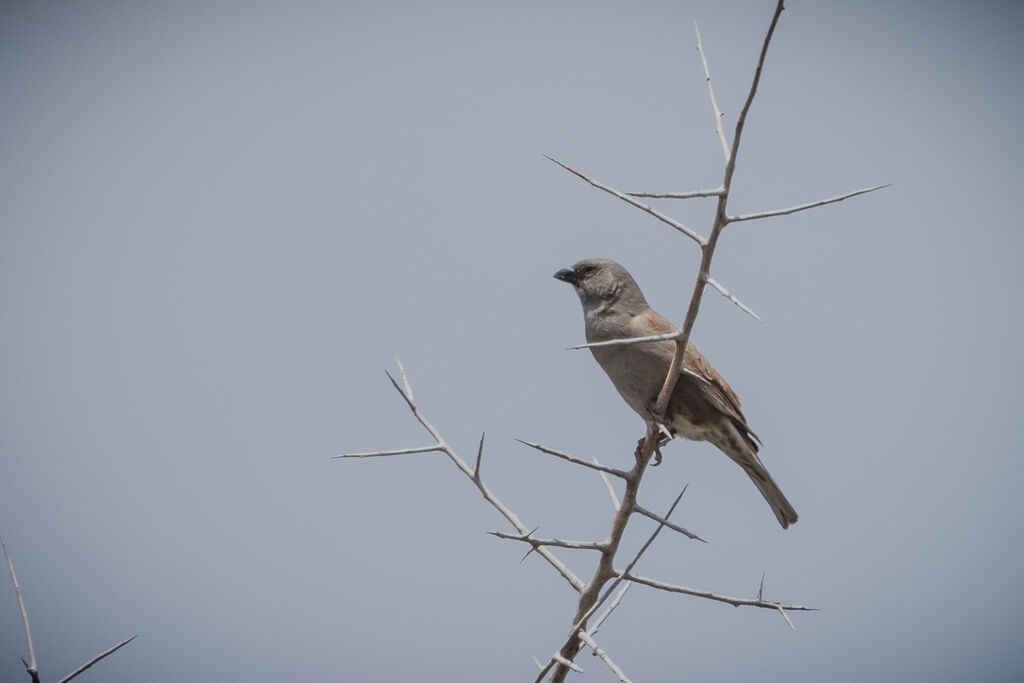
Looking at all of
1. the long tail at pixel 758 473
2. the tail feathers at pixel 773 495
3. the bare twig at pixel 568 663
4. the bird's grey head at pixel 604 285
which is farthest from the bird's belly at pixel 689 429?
the bare twig at pixel 568 663

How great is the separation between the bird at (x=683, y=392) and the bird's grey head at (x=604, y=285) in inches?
5.6

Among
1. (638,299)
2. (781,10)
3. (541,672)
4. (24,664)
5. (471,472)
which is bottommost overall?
(24,664)

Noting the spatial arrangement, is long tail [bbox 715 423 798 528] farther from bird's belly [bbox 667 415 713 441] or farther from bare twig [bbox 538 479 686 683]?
bare twig [bbox 538 479 686 683]

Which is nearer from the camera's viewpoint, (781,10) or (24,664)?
(781,10)

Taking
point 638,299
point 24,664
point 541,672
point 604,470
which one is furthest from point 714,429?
point 24,664

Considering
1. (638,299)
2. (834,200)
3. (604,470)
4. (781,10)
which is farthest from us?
(638,299)

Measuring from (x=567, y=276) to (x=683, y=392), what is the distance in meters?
1.73

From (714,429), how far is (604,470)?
2.38 m

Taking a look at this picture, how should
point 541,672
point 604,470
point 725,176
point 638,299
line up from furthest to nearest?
1. point 638,299
2. point 604,470
3. point 541,672
4. point 725,176

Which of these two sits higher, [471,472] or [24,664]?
[471,472]

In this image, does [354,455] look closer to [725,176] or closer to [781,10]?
[725,176]

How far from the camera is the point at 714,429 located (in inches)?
244

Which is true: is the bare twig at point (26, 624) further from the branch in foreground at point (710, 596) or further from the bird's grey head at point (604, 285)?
the bird's grey head at point (604, 285)

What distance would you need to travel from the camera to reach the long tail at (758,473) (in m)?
6.33
